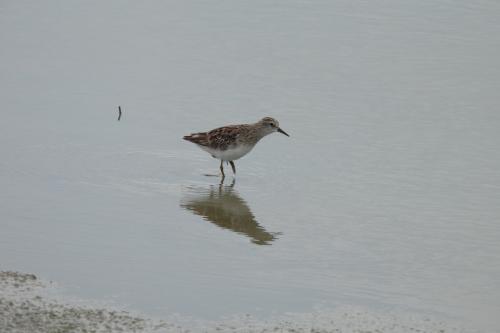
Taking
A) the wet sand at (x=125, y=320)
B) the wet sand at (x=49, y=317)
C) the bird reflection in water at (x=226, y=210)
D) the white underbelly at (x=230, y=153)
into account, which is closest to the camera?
the wet sand at (x=49, y=317)

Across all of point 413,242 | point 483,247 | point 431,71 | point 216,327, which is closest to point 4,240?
point 216,327

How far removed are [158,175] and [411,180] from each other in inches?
117

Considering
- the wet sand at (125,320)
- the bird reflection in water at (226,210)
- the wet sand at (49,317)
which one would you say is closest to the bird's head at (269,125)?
the bird reflection in water at (226,210)

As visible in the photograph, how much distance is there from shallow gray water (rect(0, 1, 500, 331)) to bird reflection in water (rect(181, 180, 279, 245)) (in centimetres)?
4

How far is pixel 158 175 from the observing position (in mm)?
12109

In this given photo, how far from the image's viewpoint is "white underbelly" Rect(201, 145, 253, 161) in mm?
12719

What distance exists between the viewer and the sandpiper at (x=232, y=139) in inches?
502

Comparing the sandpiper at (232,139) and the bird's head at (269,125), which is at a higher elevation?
the bird's head at (269,125)

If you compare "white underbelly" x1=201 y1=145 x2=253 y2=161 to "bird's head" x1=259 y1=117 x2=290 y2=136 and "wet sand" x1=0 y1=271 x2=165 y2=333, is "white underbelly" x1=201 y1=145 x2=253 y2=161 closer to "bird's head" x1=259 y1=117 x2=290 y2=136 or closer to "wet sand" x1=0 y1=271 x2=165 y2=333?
"bird's head" x1=259 y1=117 x2=290 y2=136

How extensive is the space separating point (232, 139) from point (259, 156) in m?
0.88

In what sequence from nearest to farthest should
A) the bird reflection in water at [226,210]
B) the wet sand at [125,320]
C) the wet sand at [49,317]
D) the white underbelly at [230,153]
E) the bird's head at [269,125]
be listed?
the wet sand at [49,317]
the wet sand at [125,320]
the bird reflection in water at [226,210]
the white underbelly at [230,153]
the bird's head at [269,125]

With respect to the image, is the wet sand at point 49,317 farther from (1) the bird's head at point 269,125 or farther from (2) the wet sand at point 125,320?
(1) the bird's head at point 269,125

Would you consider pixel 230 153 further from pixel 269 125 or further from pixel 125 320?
pixel 125 320

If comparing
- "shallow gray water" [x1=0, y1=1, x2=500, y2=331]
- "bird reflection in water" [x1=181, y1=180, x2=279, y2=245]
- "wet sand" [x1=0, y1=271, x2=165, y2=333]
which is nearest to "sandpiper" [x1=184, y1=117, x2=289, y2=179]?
"shallow gray water" [x1=0, y1=1, x2=500, y2=331]
